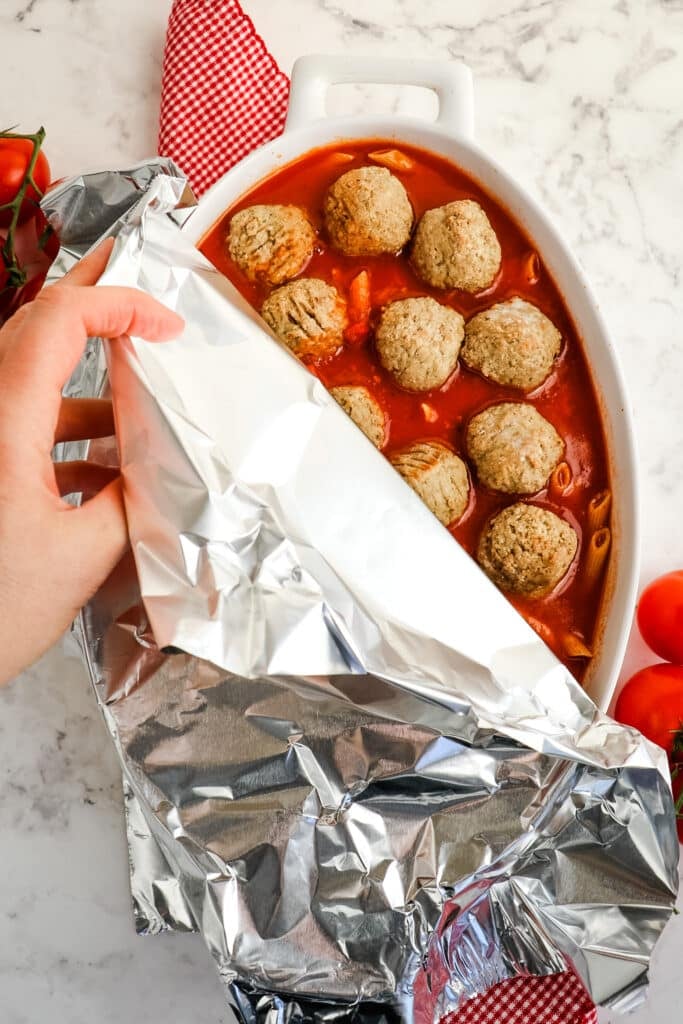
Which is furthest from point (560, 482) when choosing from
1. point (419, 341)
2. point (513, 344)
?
point (419, 341)

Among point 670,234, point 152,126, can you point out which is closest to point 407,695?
point 670,234

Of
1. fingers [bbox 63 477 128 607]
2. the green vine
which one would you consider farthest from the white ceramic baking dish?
fingers [bbox 63 477 128 607]

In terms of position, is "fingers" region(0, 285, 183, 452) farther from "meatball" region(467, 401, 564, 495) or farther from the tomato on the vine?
the tomato on the vine

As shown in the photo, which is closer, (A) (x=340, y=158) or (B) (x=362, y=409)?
(B) (x=362, y=409)

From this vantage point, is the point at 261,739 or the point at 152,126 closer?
the point at 261,739

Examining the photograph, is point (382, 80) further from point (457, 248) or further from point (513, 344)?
point (513, 344)

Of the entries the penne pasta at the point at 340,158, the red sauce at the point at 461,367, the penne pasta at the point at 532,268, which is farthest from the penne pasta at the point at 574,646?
the penne pasta at the point at 340,158

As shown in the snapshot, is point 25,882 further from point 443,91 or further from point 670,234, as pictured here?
point 670,234
